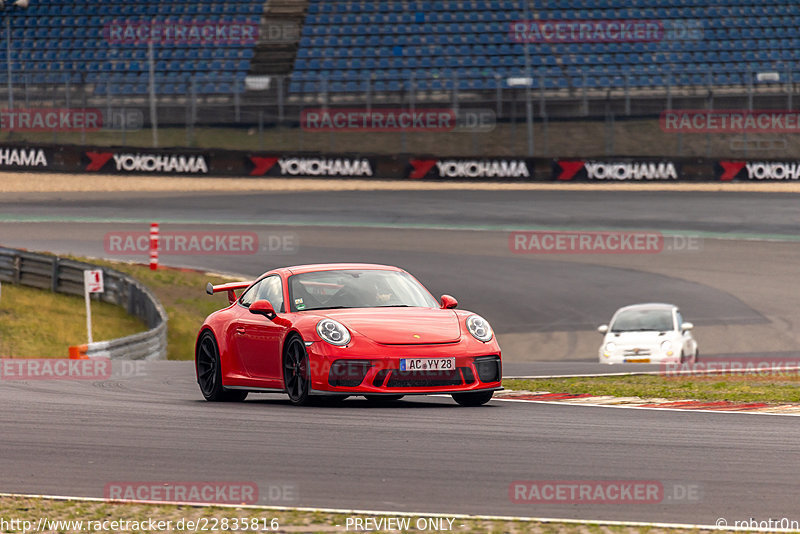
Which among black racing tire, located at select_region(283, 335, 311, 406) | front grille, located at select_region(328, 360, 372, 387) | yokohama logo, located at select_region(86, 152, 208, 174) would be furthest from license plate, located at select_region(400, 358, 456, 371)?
yokohama logo, located at select_region(86, 152, 208, 174)

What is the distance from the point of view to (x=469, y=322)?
9.75 meters

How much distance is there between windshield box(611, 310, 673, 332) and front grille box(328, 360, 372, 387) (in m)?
12.0

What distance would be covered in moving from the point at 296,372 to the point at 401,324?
928 millimetres

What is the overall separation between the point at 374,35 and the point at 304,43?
121 inches

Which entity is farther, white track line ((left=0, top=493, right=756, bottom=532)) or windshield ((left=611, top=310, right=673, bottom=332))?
windshield ((left=611, top=310, right=673, bottom=332))

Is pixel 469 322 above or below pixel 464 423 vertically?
above

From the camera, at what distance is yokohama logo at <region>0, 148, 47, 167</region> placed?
41.7m

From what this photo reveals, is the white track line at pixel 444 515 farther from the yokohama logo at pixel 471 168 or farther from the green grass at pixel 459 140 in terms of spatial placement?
the green grass at pixel 459 140

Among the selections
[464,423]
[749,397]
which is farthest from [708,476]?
[749,397]

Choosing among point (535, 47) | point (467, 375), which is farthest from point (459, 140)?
point (467, 375)

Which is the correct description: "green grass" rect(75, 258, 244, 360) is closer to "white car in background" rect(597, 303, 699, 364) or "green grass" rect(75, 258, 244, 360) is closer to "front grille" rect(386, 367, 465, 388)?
"white car in background" rect(597, 303, 699, 364)

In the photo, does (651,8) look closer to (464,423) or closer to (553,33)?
(553,33)

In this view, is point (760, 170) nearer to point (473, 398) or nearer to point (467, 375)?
point (473, 398)

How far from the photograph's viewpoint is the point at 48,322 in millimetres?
22969
